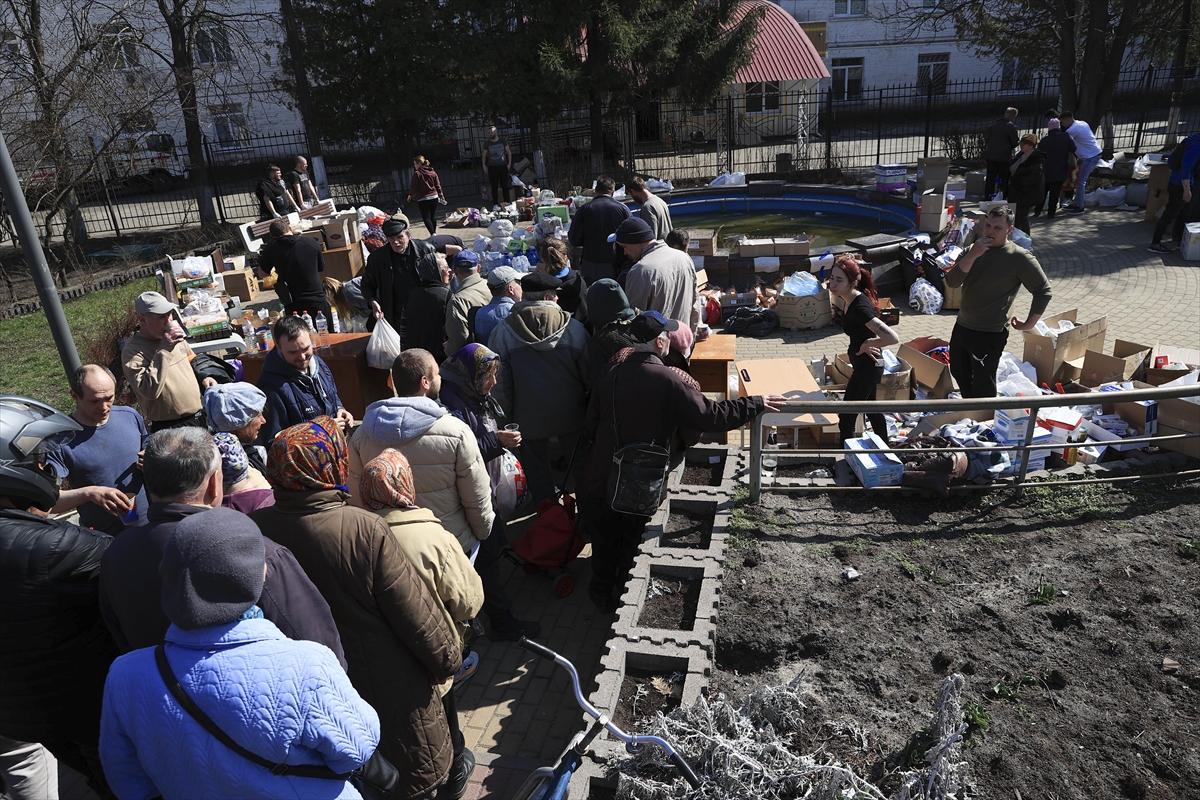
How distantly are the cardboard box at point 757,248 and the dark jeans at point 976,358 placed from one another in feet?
18.3

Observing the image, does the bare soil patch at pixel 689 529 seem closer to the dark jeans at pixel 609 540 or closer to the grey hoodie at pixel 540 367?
the dark jeans at pixel 609 540

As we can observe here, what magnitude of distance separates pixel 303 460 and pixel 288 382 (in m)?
2.22

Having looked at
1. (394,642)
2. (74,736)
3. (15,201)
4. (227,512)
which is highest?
(15,201)

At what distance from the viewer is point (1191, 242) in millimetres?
10680

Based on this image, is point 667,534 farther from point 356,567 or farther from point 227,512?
point 227,512

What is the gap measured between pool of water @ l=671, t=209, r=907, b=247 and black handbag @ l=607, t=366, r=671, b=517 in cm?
1039

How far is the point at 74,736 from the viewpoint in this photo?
9.87ft

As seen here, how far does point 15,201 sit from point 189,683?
16.3 ft

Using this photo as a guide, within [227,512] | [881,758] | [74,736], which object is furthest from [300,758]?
[881,758]

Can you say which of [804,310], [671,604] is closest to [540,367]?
[671,604]

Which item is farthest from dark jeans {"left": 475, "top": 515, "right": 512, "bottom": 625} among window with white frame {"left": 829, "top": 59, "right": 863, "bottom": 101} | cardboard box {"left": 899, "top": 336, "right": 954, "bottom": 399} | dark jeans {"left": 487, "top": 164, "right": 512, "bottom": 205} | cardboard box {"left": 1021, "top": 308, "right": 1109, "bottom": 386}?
window with white frame {"left": 829, "top": 59, "right": 863, "bottom": 101}

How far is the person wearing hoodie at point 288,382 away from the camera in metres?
4.70

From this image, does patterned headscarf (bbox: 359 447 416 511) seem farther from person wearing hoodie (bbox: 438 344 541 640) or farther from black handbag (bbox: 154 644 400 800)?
person wearing hoodie (bbox: 438 344 541 640)

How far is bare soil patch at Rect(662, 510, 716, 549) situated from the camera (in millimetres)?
4715
